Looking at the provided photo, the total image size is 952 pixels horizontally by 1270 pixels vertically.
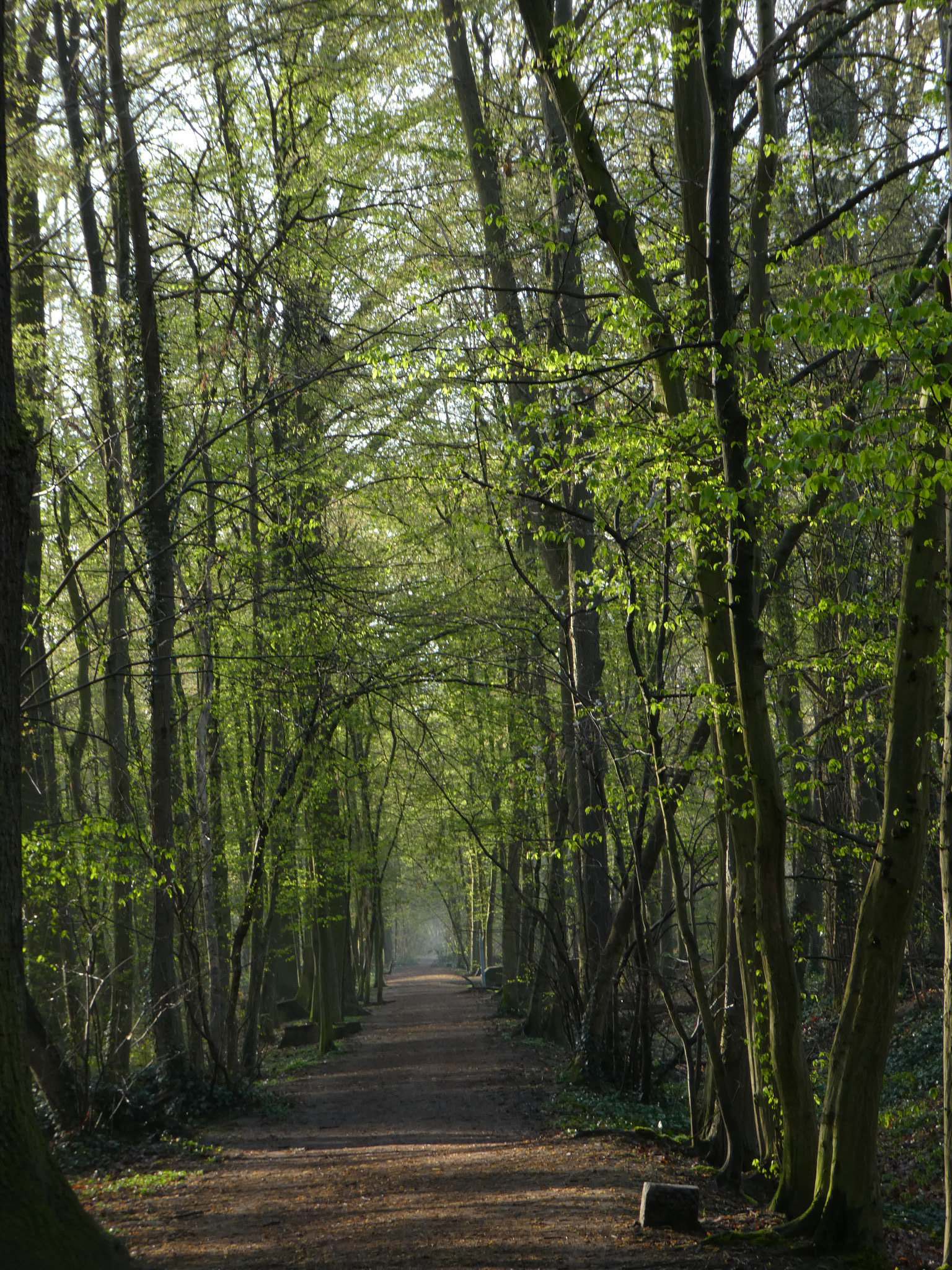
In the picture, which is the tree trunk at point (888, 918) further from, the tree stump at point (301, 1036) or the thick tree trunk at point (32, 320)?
the tree stump at point (301, 1036)

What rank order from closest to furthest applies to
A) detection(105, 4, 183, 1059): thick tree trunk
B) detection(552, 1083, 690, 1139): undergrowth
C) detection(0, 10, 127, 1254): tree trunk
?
detection(0, 10, 127, 1254): tree trunk
detection(552, 1083, 690, 1139): undergrowth
detection(105, 4, 183, 1059): thick tree trunk

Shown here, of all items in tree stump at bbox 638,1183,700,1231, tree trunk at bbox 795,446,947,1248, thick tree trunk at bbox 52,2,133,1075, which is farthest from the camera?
thick tree trunk at bbox 52,2,133,1075

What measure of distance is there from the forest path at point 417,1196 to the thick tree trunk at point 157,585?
1714 millimetres

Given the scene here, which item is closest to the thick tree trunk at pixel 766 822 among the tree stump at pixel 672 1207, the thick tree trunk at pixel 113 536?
the tree stump at pixel 672 1207

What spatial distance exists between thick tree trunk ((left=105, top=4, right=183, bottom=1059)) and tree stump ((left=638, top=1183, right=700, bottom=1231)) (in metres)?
6.01

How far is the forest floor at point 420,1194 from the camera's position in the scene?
19.5ft

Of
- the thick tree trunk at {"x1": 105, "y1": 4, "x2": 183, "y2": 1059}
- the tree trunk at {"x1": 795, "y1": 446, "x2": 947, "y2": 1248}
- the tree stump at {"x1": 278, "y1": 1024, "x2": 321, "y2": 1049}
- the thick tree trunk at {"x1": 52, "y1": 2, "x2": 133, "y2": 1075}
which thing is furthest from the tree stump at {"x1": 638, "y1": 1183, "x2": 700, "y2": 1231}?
the tree stump at {"x1": 278, "y1": 1024, "x2": 321, "y2": 1049}

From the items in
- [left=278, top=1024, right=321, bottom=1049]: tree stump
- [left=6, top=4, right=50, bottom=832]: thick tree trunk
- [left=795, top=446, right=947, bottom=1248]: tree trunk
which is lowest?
[left=278, top=1024, right=321, bottom=1049]: tree stump

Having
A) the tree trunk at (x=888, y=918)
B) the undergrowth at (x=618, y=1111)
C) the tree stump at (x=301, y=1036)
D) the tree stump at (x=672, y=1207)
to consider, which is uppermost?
the tree trunk at (x=888, y=918)

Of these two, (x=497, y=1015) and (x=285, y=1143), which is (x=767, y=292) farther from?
(x=497, y=1015)

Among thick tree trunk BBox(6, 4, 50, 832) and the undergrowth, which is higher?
thick tree trunk BBox(6, 4, 50, 832)

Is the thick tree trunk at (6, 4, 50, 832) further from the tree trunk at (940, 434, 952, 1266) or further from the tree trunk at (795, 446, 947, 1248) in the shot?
the tree trunk at (940, 434, 952, 1266)

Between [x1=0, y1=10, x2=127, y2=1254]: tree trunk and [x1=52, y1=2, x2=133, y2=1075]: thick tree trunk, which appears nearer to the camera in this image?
[x1=0, y1=10, x2=127, y2=1254]: tree trunk

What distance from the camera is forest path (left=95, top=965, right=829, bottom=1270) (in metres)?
5.97
